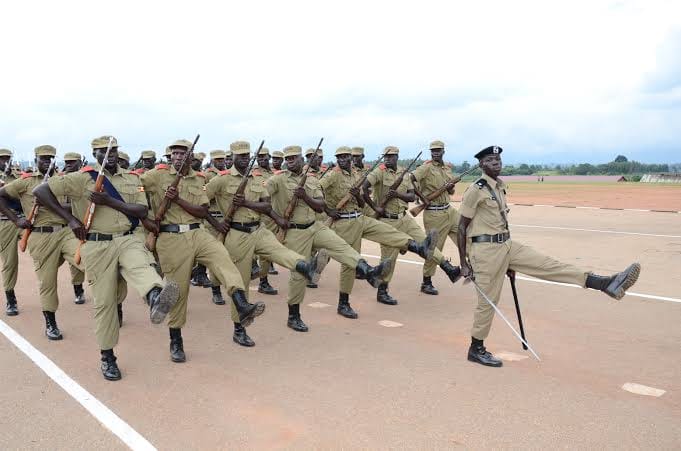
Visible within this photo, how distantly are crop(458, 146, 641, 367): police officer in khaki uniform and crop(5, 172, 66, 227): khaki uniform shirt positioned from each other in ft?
15.3

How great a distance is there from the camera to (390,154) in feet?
28.7

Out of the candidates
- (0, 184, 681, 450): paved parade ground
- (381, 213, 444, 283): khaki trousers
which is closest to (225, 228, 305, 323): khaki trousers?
(0, 184, 681, 450): paved parade ground

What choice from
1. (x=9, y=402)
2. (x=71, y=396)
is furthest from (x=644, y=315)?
(x=9, y=402)

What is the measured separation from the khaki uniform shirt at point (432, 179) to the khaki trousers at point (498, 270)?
10.2 feet

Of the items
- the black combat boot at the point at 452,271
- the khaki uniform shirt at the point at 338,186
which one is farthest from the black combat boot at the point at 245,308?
the black combat boot at the point at 452,271

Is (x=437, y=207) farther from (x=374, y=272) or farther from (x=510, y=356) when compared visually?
(x=510, y=356)

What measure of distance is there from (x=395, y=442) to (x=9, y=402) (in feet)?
10.3

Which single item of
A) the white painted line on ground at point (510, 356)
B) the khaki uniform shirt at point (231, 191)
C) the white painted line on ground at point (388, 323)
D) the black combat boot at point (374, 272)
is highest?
the khaki uniform shirt at point (231, 191)

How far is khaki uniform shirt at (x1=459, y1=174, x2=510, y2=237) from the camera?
18.4 feet

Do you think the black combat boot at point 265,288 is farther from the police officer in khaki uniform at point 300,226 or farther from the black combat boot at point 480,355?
the black combat boot at point 480,355

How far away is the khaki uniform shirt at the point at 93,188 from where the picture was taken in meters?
5.28

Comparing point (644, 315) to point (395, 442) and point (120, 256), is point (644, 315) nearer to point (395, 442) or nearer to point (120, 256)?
point (395, 442)

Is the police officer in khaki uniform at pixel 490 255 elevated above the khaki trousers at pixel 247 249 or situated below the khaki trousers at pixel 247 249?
above

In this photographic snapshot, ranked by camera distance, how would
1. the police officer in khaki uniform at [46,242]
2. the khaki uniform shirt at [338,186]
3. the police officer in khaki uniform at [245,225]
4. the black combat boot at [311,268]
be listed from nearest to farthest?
the black combat boot at [311,268] → the police officer in khaki uniform at [245,225] → the police officer in khaki uniform at [46,242] → the khaki uniform shirt at [338,186]
